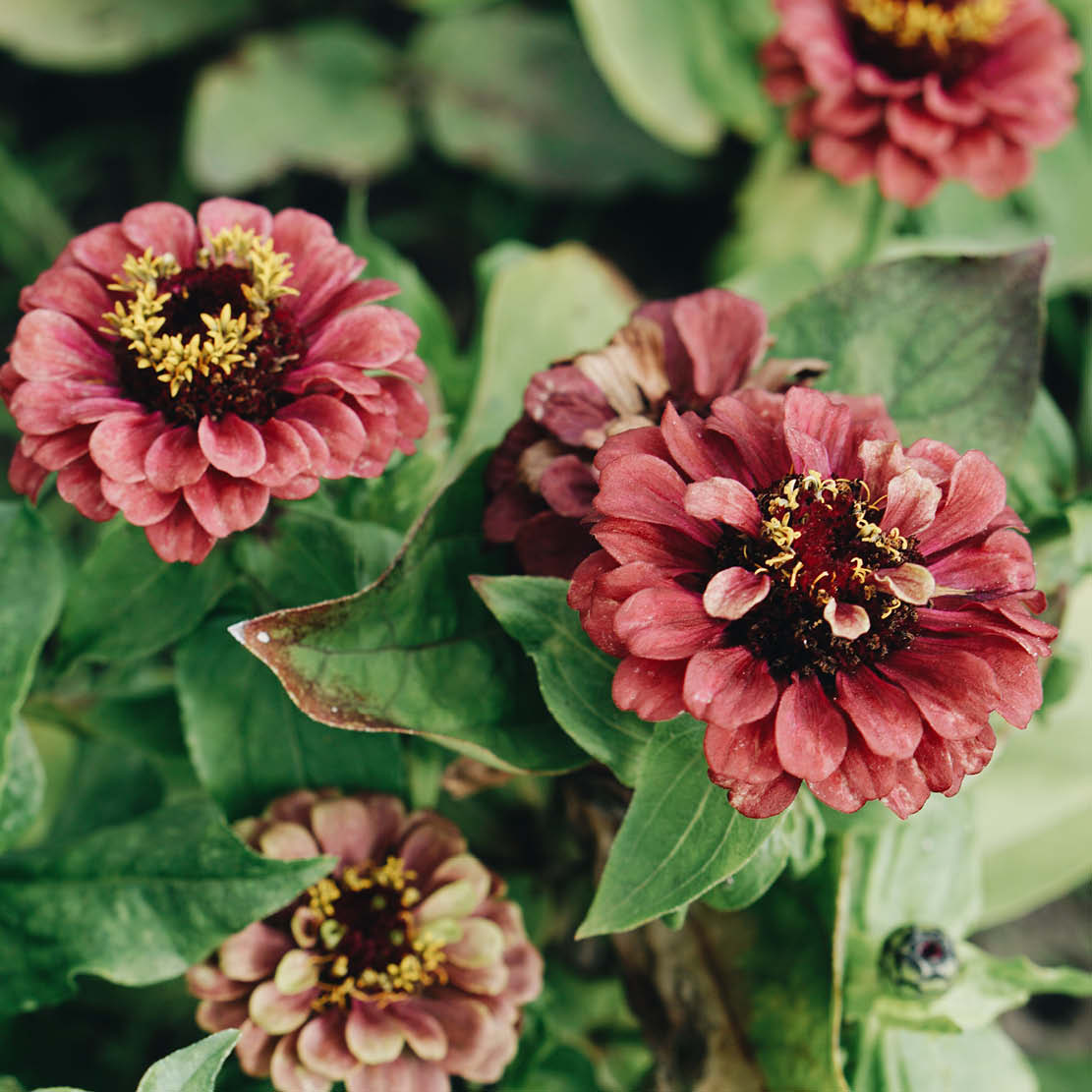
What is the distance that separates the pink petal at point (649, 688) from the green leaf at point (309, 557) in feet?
0.79

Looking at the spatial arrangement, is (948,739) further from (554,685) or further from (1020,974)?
(1020,974)

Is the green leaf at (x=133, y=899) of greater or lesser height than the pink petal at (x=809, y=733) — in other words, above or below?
below

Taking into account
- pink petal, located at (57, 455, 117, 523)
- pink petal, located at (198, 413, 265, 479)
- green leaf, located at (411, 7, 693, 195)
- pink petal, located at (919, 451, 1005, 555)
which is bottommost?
green leaf, located at (411, 7, 693, 195)

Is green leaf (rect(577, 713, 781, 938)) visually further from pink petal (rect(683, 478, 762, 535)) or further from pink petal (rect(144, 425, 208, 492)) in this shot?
pink petal (rect(144, 425, 208, 492))

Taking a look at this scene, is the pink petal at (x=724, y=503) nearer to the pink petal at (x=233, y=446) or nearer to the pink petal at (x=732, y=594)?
the pink petal at (x=732, y=594)

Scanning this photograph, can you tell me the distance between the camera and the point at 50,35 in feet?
4.16

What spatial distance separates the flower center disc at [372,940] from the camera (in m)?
0.69

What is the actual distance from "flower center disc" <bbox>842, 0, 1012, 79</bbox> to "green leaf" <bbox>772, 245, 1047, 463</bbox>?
247 mm

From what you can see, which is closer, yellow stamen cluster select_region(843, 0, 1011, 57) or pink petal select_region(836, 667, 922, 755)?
pink petal select_region(836, 667, 922, 755)

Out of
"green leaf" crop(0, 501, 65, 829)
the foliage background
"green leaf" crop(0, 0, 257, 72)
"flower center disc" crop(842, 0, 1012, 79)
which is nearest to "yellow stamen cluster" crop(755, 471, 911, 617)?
the foliage background

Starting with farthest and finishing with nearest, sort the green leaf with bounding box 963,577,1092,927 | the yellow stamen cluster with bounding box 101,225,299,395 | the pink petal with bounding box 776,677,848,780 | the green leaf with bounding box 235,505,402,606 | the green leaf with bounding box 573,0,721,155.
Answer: the green leaf with bounding box 573,0,721,155 < the green leaf with bounding box 963,577,1092,927 < the green leaf with bounding box 235,505,402,606 < the yellow stamen cluster with bounding box 101,225,299,395 < the pink petal with bounding box 776,677,848,780

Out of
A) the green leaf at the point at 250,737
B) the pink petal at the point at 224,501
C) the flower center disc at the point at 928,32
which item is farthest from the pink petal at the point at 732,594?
the flower center disc at the point at 928,32

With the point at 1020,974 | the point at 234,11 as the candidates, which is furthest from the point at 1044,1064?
the point at 234,11

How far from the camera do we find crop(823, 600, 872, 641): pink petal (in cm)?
51
